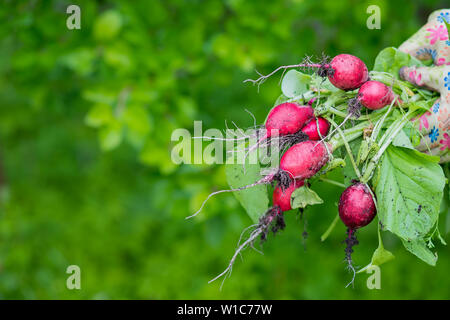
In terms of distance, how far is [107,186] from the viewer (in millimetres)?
5340

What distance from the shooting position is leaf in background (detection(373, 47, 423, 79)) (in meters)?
1.48

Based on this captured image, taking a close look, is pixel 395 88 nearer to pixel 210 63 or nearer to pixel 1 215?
pixel 210 63

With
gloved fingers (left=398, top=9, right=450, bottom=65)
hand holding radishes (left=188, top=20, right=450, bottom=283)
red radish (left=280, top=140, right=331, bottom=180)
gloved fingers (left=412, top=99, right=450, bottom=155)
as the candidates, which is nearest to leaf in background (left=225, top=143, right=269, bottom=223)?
hand holding radishes (left=188, top=20, right=450, bottom=283)

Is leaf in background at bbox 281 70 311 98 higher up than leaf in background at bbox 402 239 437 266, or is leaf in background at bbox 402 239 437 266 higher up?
leaf in background at bbox 281 70 311 98

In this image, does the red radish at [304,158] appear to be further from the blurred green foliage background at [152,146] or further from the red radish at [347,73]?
the blurred green foliage background at [152,146]

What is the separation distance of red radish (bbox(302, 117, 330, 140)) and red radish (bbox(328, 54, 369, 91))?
0.12 metres

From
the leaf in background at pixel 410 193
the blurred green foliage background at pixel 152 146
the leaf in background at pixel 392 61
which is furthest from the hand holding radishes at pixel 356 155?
the blurred green foliage background at pixel 152 146

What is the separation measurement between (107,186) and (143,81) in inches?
117

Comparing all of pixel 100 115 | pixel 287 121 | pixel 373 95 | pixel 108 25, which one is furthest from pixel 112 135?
pixel 373 95

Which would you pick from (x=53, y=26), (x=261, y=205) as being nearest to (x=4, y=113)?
(x=53, y=26)

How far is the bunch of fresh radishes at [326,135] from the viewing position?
1.25 meters

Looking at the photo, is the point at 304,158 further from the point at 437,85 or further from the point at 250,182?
the point at 437,85

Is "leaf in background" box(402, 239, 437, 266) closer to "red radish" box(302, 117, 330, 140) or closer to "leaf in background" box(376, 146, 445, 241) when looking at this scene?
"leaf in background" box(376, 146, 445, 241)

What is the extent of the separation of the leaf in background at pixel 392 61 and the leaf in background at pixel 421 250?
1.82ft
